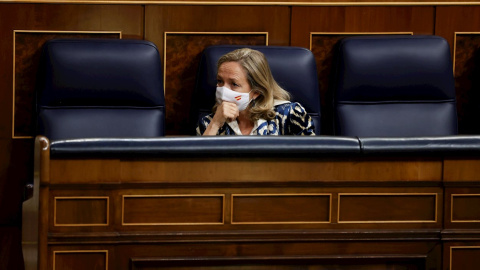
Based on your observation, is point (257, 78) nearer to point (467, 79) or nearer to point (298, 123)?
point (298, 123)

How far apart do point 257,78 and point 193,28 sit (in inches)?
14.1

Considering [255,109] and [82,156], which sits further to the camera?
[255,109]

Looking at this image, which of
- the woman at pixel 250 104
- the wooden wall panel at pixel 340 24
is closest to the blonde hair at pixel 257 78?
the woman at pixel 250 104

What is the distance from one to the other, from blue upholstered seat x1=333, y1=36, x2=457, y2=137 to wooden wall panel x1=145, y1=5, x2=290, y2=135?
210 millimetres

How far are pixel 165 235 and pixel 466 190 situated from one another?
0.50 meters

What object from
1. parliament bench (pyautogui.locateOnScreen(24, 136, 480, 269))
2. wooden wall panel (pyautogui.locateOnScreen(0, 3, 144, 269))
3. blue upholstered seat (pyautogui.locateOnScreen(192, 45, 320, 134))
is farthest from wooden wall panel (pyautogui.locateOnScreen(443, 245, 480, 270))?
wooden wall panel (pyautogui.locateOnScreen(0, 3, 144, 269))

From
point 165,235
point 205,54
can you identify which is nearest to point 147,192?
point 165,235

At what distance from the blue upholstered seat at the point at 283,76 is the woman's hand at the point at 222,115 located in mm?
143

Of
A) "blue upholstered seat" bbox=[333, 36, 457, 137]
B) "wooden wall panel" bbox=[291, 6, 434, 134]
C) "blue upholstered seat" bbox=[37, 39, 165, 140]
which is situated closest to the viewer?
"blue upholstered seat" bbox=[37, 39, 165, 140]

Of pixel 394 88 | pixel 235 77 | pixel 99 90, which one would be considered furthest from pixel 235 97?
pixel 394 88

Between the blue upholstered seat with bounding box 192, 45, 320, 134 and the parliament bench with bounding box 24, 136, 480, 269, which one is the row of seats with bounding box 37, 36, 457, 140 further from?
the parliament bench with bounding box 24, 136, 480, 269

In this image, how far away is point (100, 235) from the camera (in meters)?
1.08

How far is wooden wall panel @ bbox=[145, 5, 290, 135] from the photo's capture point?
1.85 metres

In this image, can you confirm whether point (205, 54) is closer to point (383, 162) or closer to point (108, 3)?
point (108, 3)
